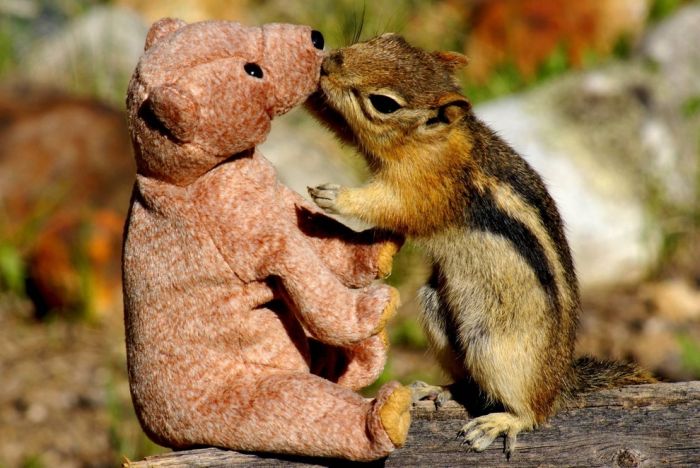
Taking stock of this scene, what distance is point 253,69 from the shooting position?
2439mm

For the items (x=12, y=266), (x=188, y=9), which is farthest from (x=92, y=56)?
(x=12, y=266)

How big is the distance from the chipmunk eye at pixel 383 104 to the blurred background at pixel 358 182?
2419mm

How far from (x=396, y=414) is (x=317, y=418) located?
0.70 feet

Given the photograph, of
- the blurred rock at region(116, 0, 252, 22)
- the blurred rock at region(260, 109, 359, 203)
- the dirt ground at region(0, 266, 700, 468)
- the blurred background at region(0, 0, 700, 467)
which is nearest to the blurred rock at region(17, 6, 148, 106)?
the blurred background at region(0, 0, 700, 467)

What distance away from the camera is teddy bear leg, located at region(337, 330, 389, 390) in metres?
2.82

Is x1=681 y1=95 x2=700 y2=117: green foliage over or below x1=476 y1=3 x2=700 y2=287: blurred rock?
over

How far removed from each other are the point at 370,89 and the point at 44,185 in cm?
418

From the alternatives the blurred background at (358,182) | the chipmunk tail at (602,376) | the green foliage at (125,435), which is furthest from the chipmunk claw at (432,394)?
the blurred background at (358,182)

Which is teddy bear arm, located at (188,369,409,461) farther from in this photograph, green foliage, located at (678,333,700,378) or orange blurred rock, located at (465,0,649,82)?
orange blurred rock, located at (465,0,649,82)

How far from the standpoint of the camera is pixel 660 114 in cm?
713

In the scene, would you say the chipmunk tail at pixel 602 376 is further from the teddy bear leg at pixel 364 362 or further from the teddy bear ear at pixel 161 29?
the teddy bear ear at pixel 161 29

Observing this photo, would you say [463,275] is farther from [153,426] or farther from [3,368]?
[3,368]

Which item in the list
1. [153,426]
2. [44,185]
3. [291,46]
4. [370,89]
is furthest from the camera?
[44,185]

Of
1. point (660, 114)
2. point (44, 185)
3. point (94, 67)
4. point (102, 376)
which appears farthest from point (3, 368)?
point (660, 114)
